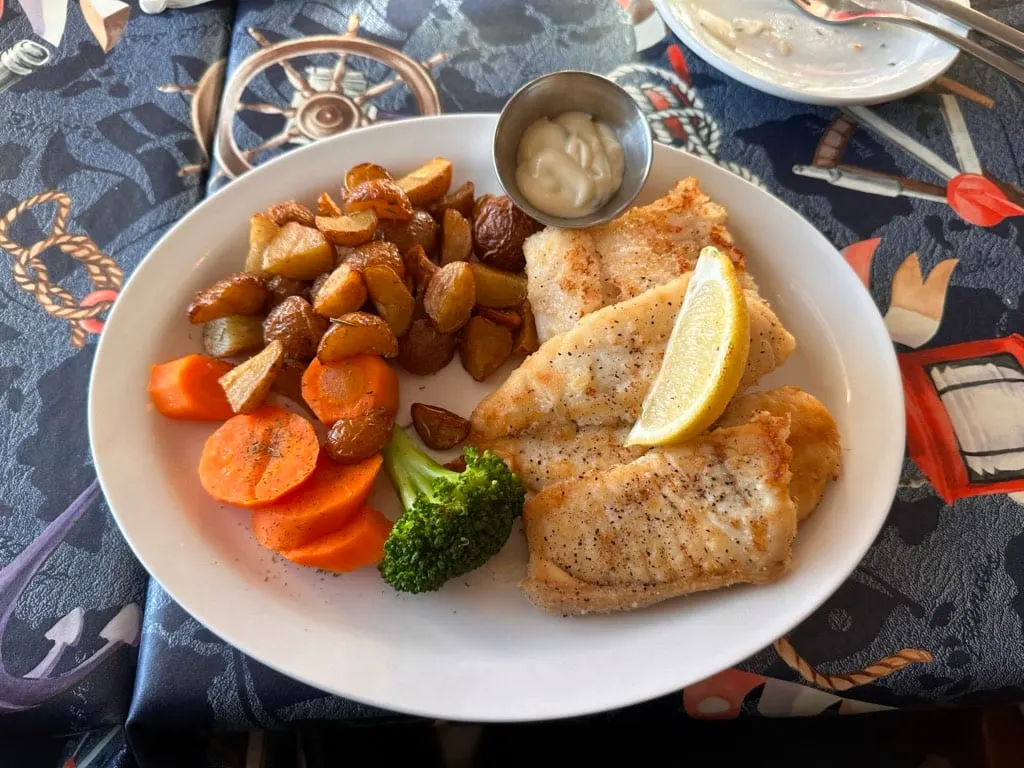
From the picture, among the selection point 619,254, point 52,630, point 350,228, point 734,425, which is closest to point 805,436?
point 734,425

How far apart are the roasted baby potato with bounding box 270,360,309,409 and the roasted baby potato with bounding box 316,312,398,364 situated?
8 centimetres

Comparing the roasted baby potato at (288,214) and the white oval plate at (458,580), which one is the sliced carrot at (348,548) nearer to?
the white oval plate at (458,580)

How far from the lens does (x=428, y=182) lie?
201 cm

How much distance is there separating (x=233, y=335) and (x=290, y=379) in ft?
0.62

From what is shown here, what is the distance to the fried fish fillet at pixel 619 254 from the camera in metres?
1.91

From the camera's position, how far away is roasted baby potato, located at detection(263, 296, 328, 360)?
1794 mm

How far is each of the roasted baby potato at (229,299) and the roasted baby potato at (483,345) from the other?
536 millimetres

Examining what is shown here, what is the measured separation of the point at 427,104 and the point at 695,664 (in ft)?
6.06

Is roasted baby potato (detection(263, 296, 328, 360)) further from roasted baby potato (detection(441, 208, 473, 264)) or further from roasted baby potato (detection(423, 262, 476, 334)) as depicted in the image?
roasted baby potato (detection(441, 208, 473, 264))

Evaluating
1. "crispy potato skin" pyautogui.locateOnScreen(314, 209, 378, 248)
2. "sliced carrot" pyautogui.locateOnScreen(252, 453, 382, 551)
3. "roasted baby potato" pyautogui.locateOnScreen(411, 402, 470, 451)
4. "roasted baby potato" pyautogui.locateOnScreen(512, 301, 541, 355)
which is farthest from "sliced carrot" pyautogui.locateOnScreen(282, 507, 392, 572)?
"crispy potato skin" pyautogui.locateOnScreen(314, 209, 378, 248)

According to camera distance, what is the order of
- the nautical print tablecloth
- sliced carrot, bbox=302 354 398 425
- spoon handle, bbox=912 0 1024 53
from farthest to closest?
1. spoon handle, bbox=912 0 1024 53
2. sliced carrot, bbox=302 354 398 425
3. the nautical print tablecloth

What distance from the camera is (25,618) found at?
164 cm

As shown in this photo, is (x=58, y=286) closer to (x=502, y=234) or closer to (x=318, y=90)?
(x=318, y=90)

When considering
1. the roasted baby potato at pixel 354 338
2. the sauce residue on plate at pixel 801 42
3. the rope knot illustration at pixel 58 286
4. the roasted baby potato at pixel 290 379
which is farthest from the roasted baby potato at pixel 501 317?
the sauce residue on plate at pixel 801 42
